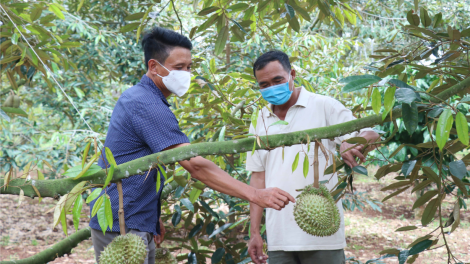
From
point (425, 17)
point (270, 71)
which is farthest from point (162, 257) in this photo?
point (425, 17)

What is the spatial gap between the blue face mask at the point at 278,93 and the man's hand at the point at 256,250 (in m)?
0.72

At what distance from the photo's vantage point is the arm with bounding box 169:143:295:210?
3.77ft

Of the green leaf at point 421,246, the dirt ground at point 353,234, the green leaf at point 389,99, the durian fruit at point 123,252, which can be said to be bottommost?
the dirt ground at point 353,234

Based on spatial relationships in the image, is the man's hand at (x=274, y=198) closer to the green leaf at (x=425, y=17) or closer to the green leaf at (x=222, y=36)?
the green leaf at (x=425, y=17)

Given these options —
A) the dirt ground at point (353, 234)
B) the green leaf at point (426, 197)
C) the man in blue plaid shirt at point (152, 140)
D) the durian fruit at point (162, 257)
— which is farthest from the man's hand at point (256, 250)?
the dirt ground at point (353, 234)

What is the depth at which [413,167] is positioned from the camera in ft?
4.58

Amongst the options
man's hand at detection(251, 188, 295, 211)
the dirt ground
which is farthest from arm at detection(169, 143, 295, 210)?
the dirt ground

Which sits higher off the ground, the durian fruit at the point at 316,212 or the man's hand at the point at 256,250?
the durian fruit at the point at 316,212

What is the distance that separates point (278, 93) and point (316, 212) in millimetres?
799

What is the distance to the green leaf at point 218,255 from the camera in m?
2.35

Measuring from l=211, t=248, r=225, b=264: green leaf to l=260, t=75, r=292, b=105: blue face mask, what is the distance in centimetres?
110

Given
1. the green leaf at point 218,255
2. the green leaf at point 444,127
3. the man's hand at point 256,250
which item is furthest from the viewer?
the green leaf at point 218,255

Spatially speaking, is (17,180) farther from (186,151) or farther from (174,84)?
(174,84)

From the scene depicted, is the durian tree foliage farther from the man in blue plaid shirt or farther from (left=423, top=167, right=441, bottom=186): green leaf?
the man in blue plaid shirt
